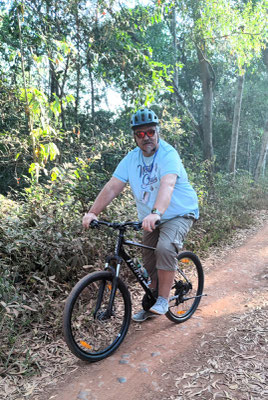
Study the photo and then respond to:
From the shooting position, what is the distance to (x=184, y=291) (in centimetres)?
401

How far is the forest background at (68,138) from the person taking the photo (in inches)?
154

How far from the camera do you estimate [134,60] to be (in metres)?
7.05

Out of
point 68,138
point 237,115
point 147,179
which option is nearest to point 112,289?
point 147,179

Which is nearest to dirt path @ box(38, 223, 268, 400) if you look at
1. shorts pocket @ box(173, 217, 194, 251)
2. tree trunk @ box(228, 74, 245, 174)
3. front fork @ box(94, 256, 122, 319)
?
front fork @ box(94, 256, 122, 319)

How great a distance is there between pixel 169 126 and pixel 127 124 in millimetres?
5105

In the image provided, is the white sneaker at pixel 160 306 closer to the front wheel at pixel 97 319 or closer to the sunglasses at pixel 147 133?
the front wheel at pixel 97 319

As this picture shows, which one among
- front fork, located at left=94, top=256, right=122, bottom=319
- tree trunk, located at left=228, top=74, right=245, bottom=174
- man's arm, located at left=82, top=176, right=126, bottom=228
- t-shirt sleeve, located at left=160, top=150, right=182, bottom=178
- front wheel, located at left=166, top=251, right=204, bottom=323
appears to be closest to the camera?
front fork, located at left=94, top=256, right=122, bottom=319

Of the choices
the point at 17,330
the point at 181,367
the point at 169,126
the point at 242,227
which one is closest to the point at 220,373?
the point at 181,367

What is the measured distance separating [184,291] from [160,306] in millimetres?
723

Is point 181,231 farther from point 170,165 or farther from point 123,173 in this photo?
point 123,173

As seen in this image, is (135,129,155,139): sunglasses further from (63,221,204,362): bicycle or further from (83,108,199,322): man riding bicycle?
(63,221,204,362): bicycle

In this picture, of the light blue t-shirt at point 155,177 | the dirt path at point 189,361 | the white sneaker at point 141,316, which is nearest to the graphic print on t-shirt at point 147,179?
the light blue t-shirt at point 155,177

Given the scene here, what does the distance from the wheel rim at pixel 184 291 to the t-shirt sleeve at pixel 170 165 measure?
1182 mm

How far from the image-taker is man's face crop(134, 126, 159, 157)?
3256mm
